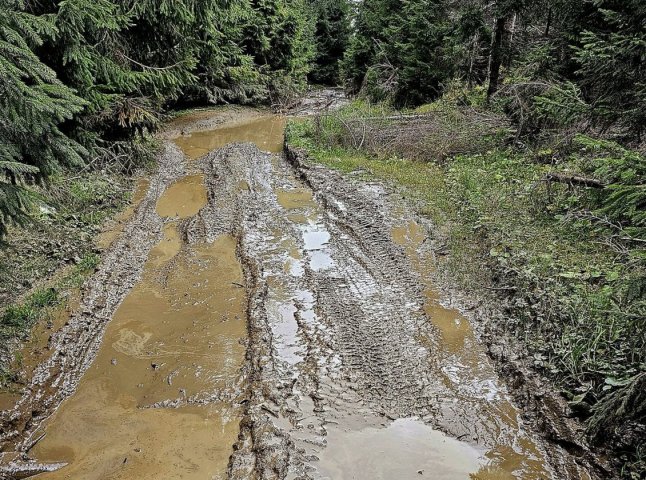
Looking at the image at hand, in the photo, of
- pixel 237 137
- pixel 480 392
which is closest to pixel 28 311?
pixel 480 392

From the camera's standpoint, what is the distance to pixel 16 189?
378 centimetres

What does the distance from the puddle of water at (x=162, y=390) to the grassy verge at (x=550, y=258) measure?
3137 millimetres

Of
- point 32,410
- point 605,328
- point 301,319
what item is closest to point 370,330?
point 301,319

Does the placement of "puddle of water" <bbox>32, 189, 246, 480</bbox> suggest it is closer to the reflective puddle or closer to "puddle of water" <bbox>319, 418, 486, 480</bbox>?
the reflective puddle

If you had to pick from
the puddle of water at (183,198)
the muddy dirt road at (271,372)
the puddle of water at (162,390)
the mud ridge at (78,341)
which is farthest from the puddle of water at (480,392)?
the puddle of water at (183,198)

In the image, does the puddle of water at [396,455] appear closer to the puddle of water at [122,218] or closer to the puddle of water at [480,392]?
the puddle of water at [480,392]

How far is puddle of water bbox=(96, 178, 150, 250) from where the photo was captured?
8.10 meters

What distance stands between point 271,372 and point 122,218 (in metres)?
5.82

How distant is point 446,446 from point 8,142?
455 centimetres

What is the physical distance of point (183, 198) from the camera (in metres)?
10.9

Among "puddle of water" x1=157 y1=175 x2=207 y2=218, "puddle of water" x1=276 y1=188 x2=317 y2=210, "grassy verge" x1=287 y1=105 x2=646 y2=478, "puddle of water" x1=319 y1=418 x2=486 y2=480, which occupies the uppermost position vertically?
"grassy verge" x1=287 y1=105 x2=646 y2=478

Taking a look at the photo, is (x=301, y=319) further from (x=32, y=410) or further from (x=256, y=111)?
(x=256, y=111)

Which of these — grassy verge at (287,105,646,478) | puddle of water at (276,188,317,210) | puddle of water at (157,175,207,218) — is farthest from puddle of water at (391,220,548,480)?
puddle of water at (157,175,207,218)

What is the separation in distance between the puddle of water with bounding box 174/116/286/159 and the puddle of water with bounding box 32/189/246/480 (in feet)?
30.1
